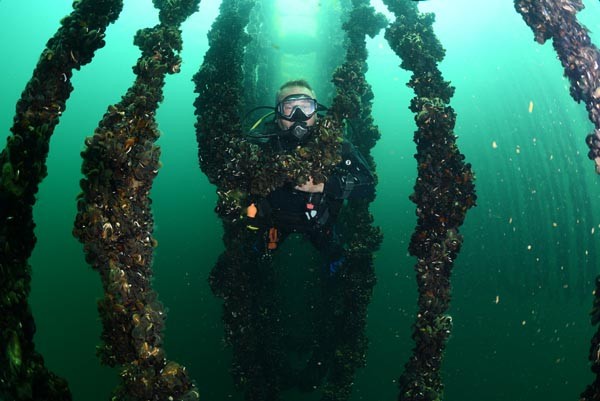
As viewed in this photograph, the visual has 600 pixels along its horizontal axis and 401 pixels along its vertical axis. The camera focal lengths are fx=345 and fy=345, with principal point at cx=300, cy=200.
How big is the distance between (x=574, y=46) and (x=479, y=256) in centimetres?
3298

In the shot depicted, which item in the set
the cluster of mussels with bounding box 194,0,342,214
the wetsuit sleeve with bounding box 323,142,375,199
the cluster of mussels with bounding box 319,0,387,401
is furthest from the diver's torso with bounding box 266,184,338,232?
the cluster of mussels with bounding box 194,0,342,214

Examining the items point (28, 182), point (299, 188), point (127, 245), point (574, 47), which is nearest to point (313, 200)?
point (299, 188)

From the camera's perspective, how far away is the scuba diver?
19.7 ft

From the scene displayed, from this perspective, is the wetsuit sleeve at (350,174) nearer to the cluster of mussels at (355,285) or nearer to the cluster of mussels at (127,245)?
the cluster of mussels at (355,285)

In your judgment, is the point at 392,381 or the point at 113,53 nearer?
the point at 392,381

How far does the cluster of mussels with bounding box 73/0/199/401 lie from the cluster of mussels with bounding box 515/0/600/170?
4.09 meters

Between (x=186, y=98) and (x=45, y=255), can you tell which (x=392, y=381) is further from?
(x=186, y=98)

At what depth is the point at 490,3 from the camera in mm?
26125

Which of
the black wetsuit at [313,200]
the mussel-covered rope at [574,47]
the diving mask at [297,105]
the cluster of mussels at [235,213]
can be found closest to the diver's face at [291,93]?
the diving mask at [297,105]

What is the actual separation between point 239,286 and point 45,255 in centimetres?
3195

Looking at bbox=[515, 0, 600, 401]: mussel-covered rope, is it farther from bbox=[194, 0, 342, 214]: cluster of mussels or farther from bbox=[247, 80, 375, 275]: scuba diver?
bbox=[247, 80, 375, 275]: scuba diver

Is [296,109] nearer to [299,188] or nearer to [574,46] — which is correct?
[299,188]

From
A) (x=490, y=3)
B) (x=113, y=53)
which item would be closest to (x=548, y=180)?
(x=490, y=3)

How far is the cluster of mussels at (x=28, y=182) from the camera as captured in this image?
94.2 inches
